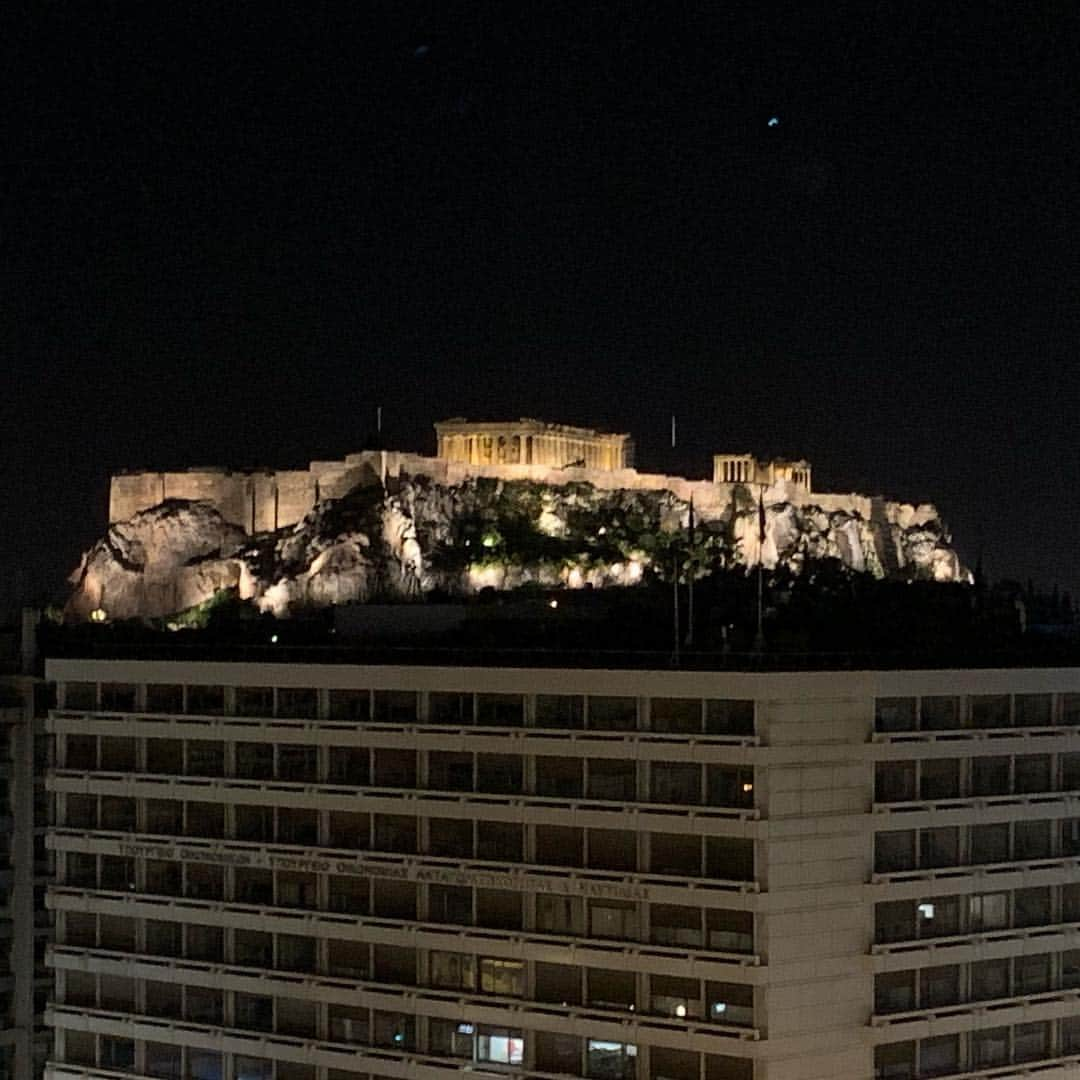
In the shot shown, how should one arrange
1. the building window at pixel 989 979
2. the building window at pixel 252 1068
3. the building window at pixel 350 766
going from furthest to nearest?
the building window at pixel 252 1068 → the building window at pixel 350 766 → the building window at pixel 989 979

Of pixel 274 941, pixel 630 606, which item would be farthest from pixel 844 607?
pixel 274 941

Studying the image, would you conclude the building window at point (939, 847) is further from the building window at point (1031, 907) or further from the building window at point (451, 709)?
the building window at point (451, 709)

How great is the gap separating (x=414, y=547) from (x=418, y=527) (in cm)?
214

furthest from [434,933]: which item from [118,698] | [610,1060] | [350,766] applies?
[118,698]

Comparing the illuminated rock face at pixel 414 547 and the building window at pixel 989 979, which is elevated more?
the illuminated rock face at pixel 414 547

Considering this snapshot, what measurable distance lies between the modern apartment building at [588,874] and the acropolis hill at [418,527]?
73.1 meters

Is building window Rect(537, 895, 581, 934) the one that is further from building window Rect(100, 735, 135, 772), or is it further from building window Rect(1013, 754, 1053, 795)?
building window Rect(100, 735, 135, 772)

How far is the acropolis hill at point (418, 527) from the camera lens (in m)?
128

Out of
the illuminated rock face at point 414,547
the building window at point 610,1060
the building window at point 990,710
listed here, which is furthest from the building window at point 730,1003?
the illuminated rock face at point 414,547

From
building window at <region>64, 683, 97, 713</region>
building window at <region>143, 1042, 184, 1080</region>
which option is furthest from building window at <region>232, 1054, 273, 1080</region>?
building window at <region>64, 683, 97, 713</region>

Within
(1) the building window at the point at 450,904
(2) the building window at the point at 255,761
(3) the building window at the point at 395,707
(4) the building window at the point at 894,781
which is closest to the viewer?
(4) the building window at the point at 894,781

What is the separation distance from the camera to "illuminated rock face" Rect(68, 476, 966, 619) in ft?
414

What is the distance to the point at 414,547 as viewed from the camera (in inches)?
5079

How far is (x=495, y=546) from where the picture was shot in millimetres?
135875
